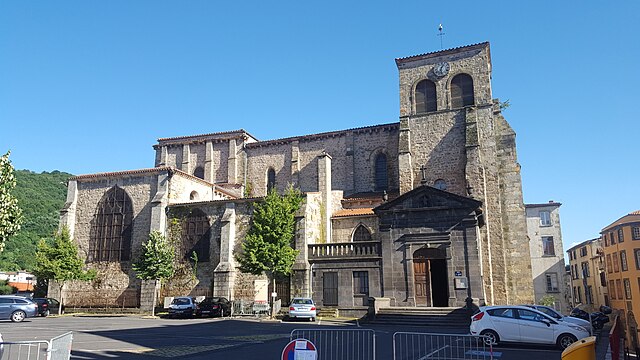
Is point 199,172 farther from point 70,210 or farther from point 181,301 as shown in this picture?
point 181,301

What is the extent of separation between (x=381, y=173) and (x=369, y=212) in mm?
5624

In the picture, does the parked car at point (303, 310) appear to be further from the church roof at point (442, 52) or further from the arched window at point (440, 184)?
the church roof at point (442, 52)

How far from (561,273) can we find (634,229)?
1288cm

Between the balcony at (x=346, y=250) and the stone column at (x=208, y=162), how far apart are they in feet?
54.8

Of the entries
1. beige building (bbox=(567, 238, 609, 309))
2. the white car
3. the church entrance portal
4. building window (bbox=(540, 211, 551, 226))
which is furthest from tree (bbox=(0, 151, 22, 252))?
building window (bbox=(540, 211, 551, 226))

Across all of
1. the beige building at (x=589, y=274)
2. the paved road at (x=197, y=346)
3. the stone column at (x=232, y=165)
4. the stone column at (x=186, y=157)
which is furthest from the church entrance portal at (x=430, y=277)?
the beige building at (x=589, y=274)

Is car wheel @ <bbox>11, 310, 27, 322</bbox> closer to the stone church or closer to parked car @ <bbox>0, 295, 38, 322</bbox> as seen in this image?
parked car @ <bbox>0, 295, 38, 322</bbox>

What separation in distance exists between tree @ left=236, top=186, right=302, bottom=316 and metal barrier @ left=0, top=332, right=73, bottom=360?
66.5ft

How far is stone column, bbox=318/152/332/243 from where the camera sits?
1279 inches

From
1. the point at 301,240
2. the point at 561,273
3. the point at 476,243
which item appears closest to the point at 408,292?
the point at 476,243

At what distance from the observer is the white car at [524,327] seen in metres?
14.0

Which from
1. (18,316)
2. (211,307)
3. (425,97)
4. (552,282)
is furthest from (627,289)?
(18,316)

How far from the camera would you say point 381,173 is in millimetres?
37094

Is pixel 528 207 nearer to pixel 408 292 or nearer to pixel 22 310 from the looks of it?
pixel 408 292
